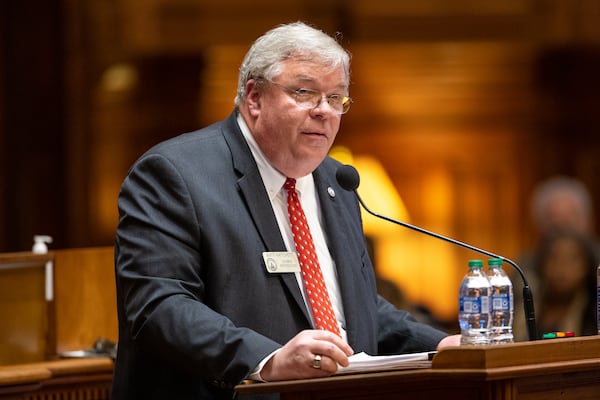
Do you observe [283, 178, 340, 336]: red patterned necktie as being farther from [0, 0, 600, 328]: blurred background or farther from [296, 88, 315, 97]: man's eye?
Result: [0, 0, 600, 328]: blurred background

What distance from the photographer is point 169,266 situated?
3326 millimetres

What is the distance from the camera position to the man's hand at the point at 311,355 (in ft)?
9.67

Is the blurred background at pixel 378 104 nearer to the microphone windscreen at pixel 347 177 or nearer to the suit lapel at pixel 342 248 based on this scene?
the suit lapel at pixel 342 248

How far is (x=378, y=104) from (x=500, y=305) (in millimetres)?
6596

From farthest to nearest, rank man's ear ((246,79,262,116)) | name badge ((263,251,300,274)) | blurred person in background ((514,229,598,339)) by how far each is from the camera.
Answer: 1. blurred person in background ((514,229,598,339))
2. man's ear ((246,79,262,116))
3. name badge ((263,251,300,274))

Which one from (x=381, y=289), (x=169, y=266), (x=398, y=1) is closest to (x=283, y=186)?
(x=169, y=266)

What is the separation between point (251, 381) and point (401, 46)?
674cm

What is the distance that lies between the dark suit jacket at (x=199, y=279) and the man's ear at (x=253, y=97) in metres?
0.08

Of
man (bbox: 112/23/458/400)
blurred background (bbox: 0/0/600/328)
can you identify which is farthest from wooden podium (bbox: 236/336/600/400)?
blurred background (bbox: 0/0/600/328)

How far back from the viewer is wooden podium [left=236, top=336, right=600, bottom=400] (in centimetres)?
282

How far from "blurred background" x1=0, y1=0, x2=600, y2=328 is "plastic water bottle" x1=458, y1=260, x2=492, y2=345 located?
544cm

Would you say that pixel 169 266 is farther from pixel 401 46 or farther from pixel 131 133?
pixel 401 46

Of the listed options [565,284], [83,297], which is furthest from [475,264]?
[565,284]

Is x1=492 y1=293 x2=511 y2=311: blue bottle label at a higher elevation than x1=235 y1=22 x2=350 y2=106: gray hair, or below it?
below
